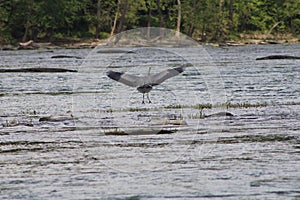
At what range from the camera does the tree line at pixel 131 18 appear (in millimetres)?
103150

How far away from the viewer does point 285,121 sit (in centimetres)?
2177

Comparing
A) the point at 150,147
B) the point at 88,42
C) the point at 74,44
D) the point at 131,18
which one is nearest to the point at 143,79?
the point at 150,147

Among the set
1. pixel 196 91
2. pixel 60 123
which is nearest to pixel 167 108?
pixel 60 123

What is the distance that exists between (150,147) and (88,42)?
263 feet

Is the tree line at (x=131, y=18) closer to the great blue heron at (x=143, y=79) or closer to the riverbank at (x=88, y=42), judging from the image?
the riverbank at (x=88, y=42)

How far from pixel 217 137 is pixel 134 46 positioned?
75.4 m

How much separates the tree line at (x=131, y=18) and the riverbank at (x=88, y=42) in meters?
1.56

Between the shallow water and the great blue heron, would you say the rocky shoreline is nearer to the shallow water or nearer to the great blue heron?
the shallow water

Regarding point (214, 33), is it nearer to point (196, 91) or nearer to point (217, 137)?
point (196, 91)

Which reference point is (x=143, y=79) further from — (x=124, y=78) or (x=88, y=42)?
(x=88, y=42)

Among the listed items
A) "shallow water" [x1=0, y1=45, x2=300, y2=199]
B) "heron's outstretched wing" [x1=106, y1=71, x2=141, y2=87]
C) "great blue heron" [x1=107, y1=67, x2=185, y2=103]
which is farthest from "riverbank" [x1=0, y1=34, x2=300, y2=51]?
"heron's outstretched wing" [x1=106, y1=71, x2=141, y2=87]

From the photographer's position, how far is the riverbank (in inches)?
3670

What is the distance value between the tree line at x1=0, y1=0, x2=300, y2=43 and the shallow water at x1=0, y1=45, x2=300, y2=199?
223 ft

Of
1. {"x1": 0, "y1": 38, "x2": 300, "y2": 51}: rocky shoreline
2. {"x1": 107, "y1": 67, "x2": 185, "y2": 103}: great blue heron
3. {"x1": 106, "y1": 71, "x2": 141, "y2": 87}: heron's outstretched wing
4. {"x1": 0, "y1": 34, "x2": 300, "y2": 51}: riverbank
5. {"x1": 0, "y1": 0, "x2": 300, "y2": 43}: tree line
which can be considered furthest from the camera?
{"x1": 0, "y1": 0, "x2": 300, "y2": 43}: tree line
